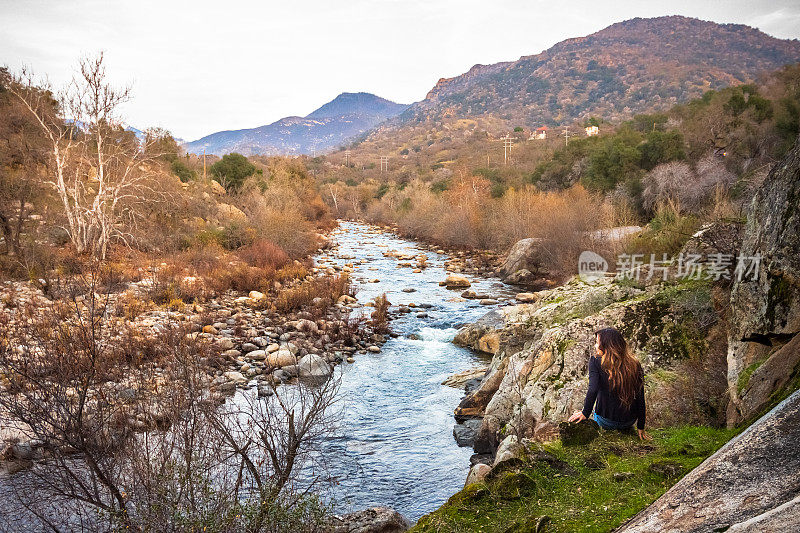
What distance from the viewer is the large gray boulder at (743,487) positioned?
2.04 m

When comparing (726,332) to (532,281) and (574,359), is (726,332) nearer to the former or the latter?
(574,359)

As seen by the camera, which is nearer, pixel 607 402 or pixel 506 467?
pixel 506 467

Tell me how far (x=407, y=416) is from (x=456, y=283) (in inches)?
465

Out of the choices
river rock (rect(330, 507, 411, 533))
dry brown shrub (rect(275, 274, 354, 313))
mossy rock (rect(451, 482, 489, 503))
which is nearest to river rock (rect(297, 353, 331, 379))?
dry brown shrub (rect(275, 274, 354, 313))

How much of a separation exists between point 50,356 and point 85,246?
505 inches

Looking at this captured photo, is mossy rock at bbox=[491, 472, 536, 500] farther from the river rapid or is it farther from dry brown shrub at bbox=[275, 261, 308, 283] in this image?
dry brown shrub at bbox=[275, 261, 308, 283]

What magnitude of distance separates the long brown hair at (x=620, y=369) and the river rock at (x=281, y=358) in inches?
325

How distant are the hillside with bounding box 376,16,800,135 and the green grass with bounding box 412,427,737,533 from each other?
342 ft

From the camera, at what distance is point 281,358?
37.7 feet

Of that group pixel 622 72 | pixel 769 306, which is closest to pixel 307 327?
pixel 769 306

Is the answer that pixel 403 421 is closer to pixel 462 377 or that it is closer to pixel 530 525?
pixel 462 377

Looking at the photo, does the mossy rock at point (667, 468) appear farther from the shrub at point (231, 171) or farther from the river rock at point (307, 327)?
the shrub at point (231, 171)

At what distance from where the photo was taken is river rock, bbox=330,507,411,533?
5195 mm

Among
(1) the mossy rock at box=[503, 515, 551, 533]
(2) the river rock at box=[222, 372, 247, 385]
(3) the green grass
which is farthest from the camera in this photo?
(2) the river rock at box=[222, 372, 247, 385]
